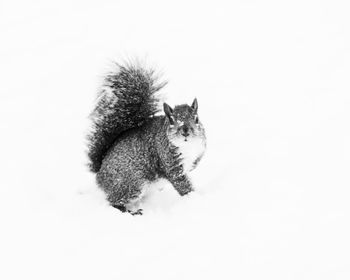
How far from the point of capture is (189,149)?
5.39 meters

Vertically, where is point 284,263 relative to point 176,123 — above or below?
below

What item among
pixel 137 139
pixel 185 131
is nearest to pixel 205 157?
pixel 137 139

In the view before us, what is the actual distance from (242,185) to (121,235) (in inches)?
56.3

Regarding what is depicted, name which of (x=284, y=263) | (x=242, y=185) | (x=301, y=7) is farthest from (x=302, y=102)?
(x=301, y=7)

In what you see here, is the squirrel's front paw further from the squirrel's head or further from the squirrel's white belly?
the squirrel's head

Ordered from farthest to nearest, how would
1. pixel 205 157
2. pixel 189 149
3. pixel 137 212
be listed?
pixel 205 157
pixel 137 212
pixel 189 149

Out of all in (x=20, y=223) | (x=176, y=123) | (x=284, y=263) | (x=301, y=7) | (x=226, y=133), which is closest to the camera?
(x=284, y=263)

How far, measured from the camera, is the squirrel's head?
207 inches

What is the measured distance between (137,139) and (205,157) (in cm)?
153

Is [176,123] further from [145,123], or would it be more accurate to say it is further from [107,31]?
[107,31]

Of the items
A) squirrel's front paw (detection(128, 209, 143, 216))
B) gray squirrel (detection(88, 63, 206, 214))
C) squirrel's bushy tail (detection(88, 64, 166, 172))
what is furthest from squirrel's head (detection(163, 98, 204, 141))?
squirrel's front paw (detection(128, 209, 143, 216))

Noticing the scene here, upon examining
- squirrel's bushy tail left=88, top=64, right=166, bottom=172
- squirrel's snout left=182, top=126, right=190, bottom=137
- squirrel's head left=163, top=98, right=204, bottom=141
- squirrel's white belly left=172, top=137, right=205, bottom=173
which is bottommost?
squirrel's white belly left=172, top=137, right=205, bottom=173

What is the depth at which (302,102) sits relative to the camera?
9.23 metres

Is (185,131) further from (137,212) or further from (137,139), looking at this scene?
(137,212)
